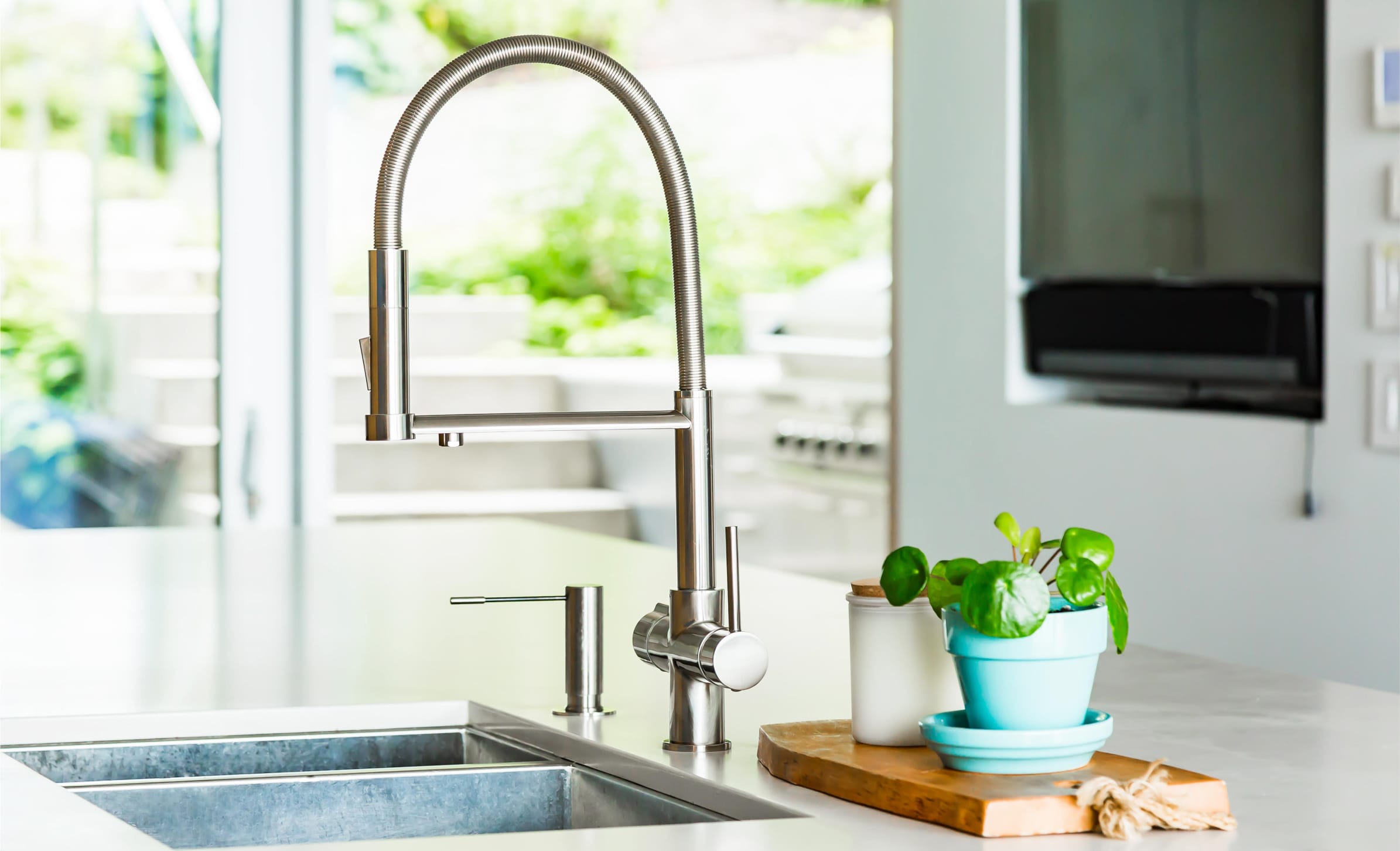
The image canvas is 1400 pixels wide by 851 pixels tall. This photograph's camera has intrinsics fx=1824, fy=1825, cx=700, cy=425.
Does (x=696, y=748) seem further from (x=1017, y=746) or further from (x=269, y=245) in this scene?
(x=269, y=245)

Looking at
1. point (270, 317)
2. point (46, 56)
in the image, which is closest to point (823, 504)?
point (270, 317)

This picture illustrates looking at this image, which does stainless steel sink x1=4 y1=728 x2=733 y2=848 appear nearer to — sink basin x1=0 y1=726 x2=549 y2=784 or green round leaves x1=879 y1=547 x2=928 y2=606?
sink basin x1=0 y1=726 x2=549 y2=784

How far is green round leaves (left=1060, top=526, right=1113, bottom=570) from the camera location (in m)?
0.94

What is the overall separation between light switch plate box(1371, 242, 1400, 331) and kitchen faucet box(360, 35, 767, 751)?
1.70 m

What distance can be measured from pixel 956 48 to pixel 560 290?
188cm

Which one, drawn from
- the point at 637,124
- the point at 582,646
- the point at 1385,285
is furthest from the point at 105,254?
the point at 637,124

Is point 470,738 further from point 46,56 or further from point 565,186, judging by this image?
point 565,186

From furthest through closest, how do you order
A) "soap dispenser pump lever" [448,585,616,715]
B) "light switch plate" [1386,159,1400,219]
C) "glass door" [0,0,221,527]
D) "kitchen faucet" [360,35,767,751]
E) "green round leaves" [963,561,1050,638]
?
"glass door" [0,0,221,527]
"light switch plate" [1386,159,1400,219]
"soap dispenser pump lever" [448,585,616,715]
"kitchen faucet" [360,35,767,751]
"green round leaves" [963,561,1050,638]

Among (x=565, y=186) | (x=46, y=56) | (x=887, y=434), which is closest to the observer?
(x=46, y=56)

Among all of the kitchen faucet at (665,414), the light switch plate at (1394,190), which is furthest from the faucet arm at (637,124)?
the light switch plate at (1394,190)

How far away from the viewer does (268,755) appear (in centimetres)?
127

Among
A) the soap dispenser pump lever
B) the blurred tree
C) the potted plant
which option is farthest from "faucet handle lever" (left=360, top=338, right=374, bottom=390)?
the blurred tree

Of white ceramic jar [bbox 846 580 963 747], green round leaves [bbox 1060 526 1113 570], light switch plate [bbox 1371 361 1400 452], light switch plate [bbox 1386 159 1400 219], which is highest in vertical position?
light switch plate [bbox 1386 159 1400 219]

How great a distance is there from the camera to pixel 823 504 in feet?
15.7
